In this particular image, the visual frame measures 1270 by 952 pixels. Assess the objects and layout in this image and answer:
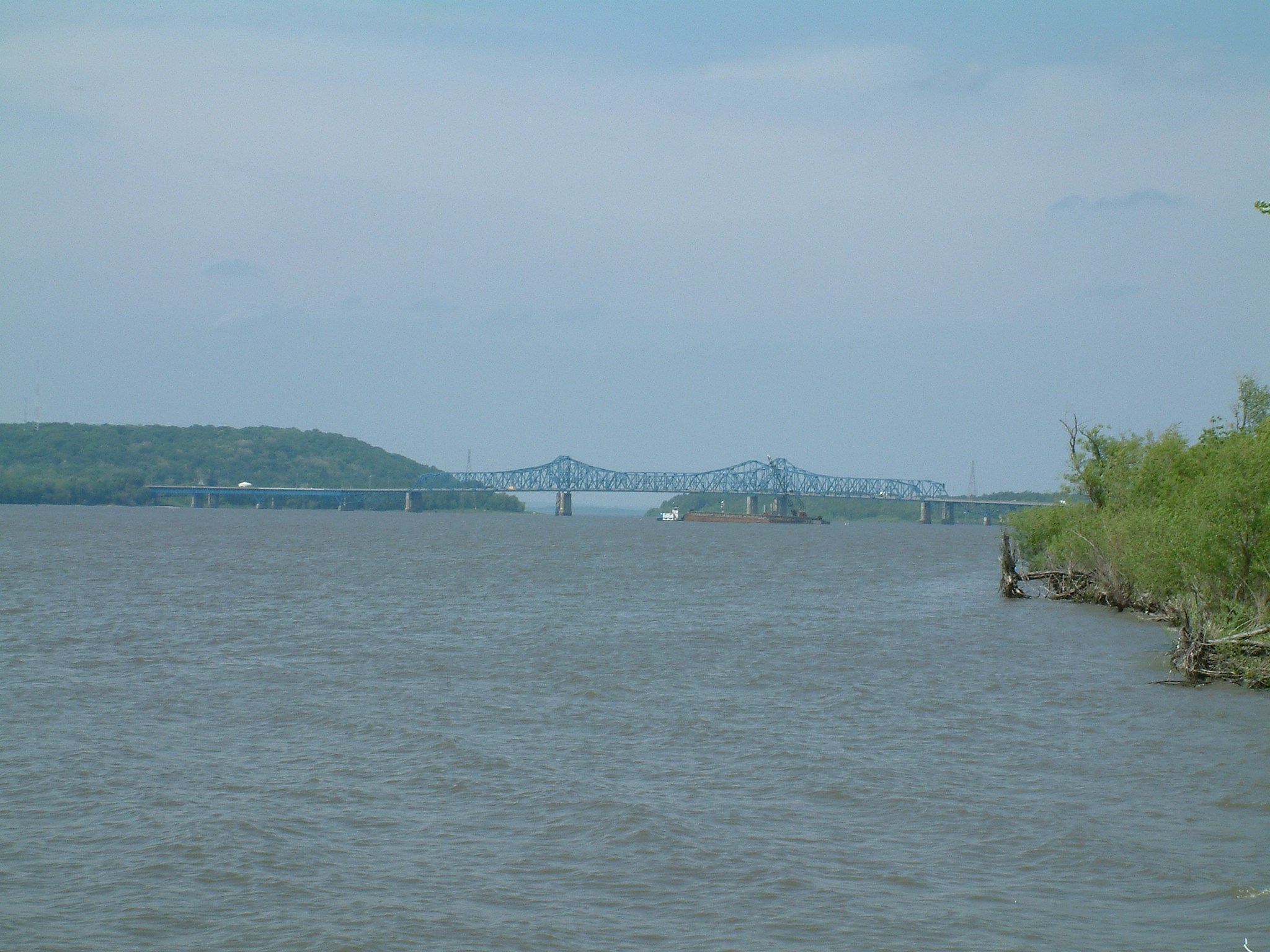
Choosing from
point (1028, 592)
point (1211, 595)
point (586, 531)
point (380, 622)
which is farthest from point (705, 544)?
point (1211, 595)

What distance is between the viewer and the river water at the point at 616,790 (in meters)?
10.6

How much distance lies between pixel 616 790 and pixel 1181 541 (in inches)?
637

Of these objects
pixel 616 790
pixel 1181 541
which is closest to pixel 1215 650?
pixel 1181 541

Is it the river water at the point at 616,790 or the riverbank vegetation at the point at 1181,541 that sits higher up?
the riverbank vegetation at the point at 1181,541

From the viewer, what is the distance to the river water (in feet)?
34.9

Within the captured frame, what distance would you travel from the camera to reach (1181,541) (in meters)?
25.7

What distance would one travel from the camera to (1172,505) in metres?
33.4

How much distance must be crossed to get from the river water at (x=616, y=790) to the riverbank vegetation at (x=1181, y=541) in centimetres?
135

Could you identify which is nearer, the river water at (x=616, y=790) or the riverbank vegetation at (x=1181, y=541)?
the river water at (x=616, y=790)

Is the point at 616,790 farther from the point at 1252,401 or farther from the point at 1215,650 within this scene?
the point at 1252,401

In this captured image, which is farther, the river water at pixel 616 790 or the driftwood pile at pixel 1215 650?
the driftwood pile at pixel 1215 650

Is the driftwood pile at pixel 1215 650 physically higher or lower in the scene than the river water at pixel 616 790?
higher

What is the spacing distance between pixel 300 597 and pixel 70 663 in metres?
18.6

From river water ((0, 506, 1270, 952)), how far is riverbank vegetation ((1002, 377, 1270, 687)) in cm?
135
